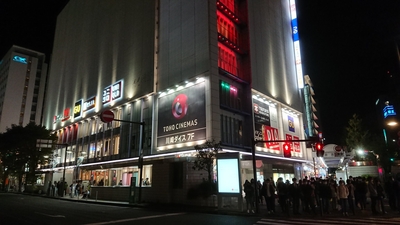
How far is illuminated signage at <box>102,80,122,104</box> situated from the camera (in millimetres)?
37272

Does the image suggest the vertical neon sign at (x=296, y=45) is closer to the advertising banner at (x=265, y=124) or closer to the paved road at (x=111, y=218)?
the advertising banner at (x=265, y=124)

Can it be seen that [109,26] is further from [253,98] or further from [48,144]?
[253,98]

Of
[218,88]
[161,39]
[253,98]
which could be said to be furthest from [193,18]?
[253,98]

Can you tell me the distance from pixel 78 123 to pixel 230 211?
37.4 meters

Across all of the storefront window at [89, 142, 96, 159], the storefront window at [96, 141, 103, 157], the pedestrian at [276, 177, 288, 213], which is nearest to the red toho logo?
the pedestrian at [276, 177, 288, 213]

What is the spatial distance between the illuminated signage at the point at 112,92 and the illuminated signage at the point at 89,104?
3.16 meters

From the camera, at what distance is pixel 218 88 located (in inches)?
1056

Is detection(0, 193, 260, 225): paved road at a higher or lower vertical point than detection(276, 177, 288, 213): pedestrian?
lower

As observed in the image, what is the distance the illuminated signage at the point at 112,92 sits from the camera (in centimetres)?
3727

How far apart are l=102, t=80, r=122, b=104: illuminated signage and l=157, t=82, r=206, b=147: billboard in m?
9.13

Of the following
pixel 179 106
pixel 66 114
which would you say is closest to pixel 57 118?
pixel 66 114

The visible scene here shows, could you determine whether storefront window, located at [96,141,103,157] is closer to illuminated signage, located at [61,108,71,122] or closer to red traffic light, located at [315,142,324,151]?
illuminated signage, located at [61,108,71,122]

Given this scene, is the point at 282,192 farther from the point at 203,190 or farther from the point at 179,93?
the point at 179,93

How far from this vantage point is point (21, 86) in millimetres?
95688
